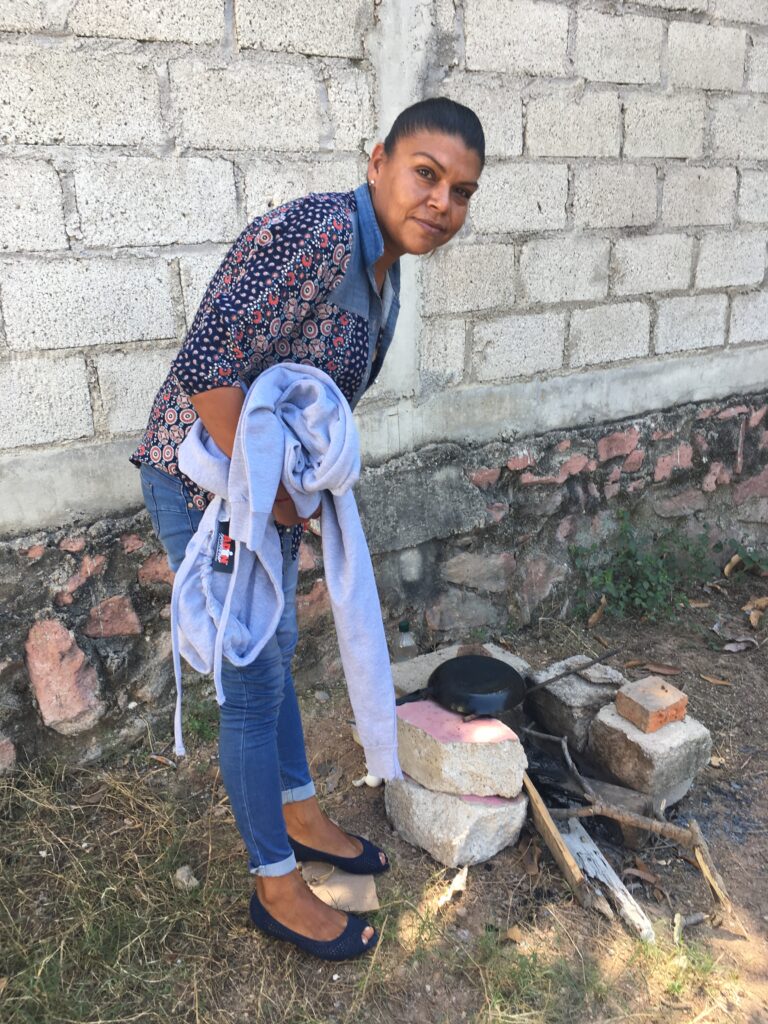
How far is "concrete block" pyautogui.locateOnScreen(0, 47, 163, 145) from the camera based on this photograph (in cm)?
234

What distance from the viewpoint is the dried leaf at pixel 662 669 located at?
3.54m

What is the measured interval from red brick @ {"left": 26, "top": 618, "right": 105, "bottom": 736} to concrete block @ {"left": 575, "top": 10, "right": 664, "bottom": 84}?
119 inches

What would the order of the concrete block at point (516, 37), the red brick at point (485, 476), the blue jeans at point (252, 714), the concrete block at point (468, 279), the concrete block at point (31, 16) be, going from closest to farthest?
the blue jeans at point (252, 714) → the concrete block at point (31, 16) → the concrete block at point (516, 37) → the concrete block at point (468, 279) → the red brick at point (485, 476)

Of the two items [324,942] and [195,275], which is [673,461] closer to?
[195,275]

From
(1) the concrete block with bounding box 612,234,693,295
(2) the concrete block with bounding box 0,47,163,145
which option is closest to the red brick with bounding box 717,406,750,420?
(1) the concrete block with bounding box 612,234,693,295

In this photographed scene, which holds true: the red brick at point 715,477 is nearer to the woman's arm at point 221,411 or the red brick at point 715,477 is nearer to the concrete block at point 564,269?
the concrete block at point 564,269

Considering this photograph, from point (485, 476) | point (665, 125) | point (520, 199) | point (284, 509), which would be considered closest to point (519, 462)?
point (485, 476)

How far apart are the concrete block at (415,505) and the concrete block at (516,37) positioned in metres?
1.60

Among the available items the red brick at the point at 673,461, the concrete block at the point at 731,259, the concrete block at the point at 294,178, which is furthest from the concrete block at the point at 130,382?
the concrete block at the point at 731,259

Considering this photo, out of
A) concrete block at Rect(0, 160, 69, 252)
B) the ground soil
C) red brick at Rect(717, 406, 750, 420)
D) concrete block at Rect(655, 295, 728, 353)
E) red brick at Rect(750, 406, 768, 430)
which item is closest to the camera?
the ground soil

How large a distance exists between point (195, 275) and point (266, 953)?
6.90 ft

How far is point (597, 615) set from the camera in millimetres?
3869

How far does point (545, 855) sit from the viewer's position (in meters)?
2.47

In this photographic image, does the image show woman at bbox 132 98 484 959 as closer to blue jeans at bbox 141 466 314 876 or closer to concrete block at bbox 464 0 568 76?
blue jeans at bbox 141 466 314 876
